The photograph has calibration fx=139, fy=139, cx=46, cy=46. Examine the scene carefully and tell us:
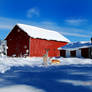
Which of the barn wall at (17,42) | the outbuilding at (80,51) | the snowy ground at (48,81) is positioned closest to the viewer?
the snowy ground at (48,81)

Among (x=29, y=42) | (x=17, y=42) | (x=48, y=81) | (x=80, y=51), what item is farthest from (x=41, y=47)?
(x=48, y=81)

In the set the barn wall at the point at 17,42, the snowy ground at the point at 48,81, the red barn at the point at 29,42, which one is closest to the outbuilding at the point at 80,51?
the red barn at the point at 29,42

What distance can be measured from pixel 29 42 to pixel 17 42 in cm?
451

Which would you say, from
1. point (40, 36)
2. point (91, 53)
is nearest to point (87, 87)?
point (91, 53)

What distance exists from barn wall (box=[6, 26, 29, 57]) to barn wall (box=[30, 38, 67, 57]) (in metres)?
1.27

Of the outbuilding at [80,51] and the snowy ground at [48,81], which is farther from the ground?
the outbuilding at [80,51]

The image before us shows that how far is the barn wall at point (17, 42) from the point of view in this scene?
97.2ft

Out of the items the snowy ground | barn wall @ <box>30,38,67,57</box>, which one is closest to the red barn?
barn wall @ <box>30,38,67,57</box>

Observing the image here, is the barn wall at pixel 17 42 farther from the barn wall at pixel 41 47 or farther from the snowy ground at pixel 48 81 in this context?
the snowy ground at pixel 48 81

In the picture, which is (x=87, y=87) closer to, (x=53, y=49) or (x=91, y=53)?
(x=91, y=53)

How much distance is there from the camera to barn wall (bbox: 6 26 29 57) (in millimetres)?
29617

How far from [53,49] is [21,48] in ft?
25.3

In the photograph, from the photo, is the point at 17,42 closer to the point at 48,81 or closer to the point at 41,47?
the point at 41,47

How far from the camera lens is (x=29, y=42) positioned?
28438 mm
